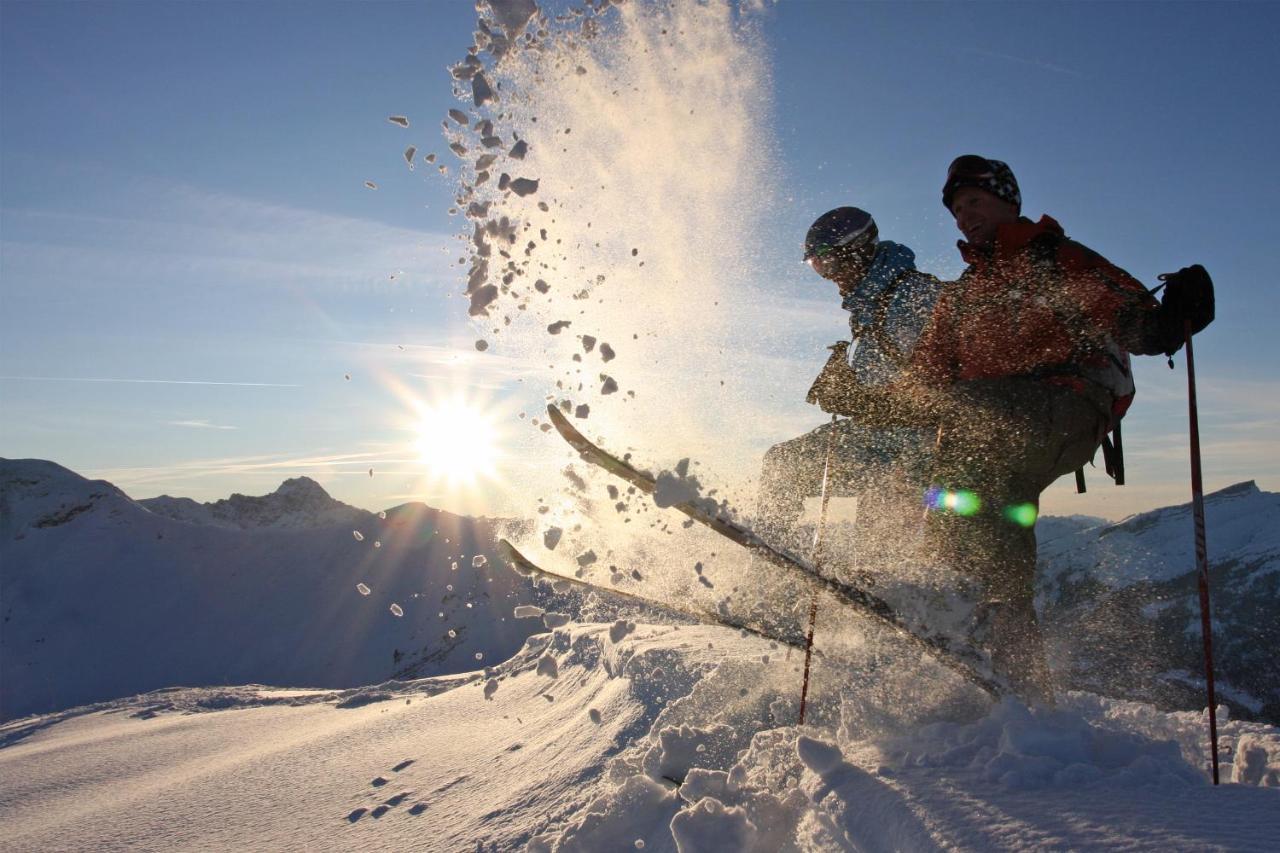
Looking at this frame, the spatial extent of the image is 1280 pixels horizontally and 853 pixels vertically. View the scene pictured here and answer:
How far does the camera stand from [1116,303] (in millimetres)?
3326

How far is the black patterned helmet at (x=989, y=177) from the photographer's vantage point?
4.02m

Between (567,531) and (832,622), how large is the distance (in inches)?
82.4

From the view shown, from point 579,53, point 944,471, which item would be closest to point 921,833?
point 944,471

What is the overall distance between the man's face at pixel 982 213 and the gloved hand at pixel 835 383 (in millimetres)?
1005

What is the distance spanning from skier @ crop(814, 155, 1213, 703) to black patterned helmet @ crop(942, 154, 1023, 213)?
37cm

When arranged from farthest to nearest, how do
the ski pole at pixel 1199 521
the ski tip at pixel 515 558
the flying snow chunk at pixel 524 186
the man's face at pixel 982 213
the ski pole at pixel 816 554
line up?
the ski tip at pixel 515 558, the flying snow chunk at pixel 524 186, the man's face at pixel 982 213, the ski pole at pixel 816 554, the ski pole at pixel 1199 521

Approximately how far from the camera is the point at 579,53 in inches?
207

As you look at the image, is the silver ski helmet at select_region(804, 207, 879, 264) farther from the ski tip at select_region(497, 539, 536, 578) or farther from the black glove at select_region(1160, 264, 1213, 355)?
the ski tip at select_region(497, 539, 536, 578)

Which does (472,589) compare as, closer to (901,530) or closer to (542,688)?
(542,688)

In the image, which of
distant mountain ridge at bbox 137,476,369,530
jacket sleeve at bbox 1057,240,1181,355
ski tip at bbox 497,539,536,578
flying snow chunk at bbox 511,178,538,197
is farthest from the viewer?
distant mountain ridge at bbox 137,476,369,530

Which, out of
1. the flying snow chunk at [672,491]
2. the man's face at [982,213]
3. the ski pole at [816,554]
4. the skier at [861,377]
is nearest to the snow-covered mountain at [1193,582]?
the skier at [861,377]

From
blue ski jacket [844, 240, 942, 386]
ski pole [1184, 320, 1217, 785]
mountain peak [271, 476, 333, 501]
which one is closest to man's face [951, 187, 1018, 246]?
blue ski jacket [844, 240, 942, 386]

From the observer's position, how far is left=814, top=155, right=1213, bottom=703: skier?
3.31 metres

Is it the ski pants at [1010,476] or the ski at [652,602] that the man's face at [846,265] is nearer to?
the ski pants at [1010,476]
